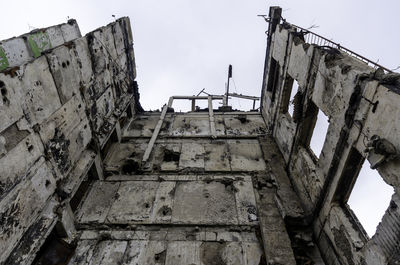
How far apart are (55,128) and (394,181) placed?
5.52m

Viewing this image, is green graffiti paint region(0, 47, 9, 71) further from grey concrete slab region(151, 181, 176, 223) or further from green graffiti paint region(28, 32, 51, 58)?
grey concrete slab region(151, 181, 176, 223)

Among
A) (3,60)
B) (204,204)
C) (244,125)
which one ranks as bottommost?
(204,204)

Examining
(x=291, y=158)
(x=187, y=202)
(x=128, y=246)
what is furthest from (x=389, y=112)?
(x=128, y=246)

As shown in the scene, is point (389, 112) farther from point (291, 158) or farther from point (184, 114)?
point (184, 114)

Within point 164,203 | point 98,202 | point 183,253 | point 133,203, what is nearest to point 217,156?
point 164,203

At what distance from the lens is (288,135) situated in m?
6.81

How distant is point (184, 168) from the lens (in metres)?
7.10

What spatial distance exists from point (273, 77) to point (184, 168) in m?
4.75

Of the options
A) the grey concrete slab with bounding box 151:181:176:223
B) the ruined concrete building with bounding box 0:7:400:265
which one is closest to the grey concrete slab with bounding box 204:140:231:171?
the ruined concrete building with bounding box 0:7:400:265

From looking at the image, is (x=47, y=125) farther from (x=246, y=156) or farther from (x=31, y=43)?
(x=246, y=156)

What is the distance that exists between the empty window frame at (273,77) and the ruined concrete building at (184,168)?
0.19 metres

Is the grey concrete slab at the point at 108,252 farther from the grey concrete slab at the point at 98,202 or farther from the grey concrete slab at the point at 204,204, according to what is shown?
the grey concrete slab at the point at 204,204

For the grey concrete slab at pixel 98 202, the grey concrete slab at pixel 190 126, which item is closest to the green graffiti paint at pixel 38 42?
the grey concrete slab at pixel 98 202

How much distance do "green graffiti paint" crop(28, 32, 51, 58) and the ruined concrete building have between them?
3 centimetres
